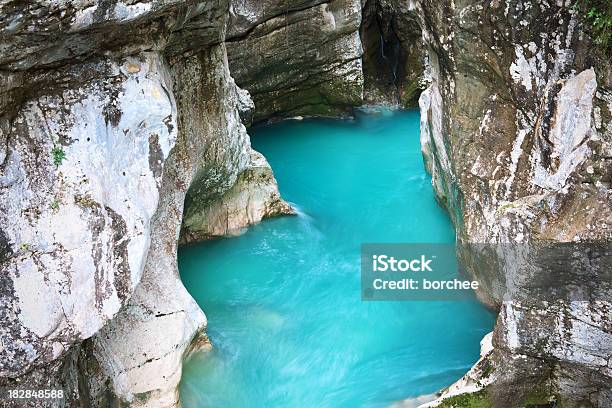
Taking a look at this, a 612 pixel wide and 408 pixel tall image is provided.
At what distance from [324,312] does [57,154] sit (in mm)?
3902

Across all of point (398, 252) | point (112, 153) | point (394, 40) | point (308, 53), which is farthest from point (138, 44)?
point (394, 40)

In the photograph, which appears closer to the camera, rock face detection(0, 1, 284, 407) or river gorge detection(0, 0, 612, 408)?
rock face detection(0, 1, 284, 407)

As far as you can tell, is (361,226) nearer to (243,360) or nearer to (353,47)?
(243,360)

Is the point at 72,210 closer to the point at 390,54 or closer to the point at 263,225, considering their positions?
the point at 263,225

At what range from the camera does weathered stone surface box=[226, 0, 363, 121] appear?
12.2m

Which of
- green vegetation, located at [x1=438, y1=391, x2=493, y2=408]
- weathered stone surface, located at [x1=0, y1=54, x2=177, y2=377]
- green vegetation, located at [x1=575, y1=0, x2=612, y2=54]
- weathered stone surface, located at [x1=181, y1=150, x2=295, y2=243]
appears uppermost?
green vegetation, located at [x1=575, y1=0, x2=612, y2=54]

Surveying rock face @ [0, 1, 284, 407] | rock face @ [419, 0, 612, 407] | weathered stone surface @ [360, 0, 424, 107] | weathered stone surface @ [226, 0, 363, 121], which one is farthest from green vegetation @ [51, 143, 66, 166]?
weathered stone surface @ [360, 0, 424, 107]

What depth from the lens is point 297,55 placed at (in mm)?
Result: 13102

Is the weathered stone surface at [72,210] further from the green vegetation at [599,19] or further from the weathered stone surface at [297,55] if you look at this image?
the weathered stone surface at [297,55]

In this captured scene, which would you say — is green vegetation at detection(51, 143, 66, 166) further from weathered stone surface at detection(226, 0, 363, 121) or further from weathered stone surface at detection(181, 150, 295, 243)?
weathered stone surface at detection(226, 0, 363, 121)

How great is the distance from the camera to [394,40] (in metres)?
15.0

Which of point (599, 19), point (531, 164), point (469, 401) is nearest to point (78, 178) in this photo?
point (469, 401)

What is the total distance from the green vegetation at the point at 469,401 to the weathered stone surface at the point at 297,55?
7325 mm

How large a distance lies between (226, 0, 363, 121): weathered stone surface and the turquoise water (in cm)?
203
